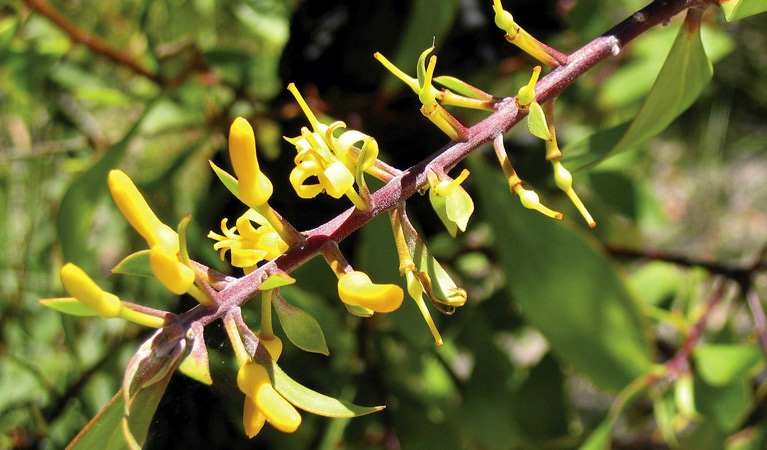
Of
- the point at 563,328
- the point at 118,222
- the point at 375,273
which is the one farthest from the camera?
the point at 118,222

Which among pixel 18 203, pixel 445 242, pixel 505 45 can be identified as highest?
pixel 505 45

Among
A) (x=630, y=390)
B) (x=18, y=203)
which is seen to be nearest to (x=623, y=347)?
(x=630, y=390)

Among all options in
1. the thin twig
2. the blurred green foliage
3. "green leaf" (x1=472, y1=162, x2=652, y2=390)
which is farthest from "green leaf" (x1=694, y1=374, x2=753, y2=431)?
the thin twig

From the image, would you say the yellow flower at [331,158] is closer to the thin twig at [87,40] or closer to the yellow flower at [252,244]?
the yellow flower at [252,244]

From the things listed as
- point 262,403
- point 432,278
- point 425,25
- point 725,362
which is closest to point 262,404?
point 262,403

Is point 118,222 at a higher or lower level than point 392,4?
lower

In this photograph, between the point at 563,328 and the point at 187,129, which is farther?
the point at 187,129

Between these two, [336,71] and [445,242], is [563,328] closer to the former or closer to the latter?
[445,242]
